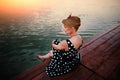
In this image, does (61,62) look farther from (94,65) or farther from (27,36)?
(27,36)

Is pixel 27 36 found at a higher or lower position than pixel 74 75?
lower

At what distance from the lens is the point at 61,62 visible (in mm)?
2455

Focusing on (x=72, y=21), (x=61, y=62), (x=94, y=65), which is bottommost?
(x=94, y=65)

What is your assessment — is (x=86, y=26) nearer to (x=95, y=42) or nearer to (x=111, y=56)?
(x=95, y=42)

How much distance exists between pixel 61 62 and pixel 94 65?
75cm

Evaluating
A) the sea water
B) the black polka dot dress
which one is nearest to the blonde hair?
the black polka dot dress

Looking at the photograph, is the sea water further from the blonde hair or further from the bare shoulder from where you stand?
the blonde hair

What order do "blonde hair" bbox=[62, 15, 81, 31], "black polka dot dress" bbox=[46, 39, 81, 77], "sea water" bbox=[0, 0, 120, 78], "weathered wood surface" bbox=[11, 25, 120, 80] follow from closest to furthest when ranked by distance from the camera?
"blonde hair" bbox=[62, 15, 81, 31]
"black polka dot dress" bbox=[46, 39, 81, 77]
"weathered wood surface" bbox=[11, 25, 120, 80]
"sea water" bbox=[0, 0, 120, 78]

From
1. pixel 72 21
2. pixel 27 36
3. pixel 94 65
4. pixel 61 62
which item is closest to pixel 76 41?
pixel 72 21

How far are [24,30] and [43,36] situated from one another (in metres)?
1.38

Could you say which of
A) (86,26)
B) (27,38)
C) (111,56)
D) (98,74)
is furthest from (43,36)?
(98,74)

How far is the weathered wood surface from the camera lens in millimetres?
2475

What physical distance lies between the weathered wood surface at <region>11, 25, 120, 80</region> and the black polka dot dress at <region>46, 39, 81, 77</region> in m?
0.08

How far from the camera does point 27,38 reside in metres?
6.68
